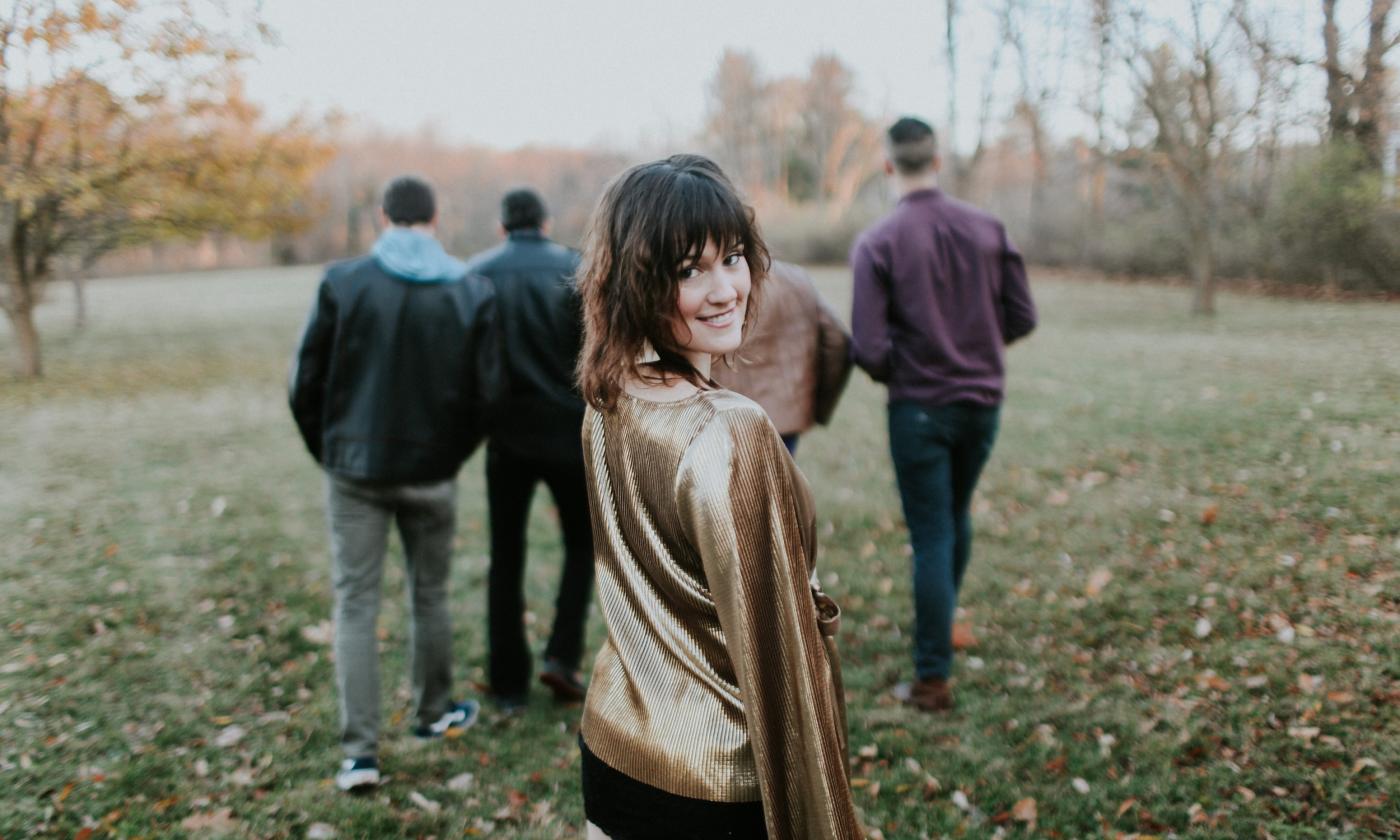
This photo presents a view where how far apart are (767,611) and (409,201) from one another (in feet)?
9.32

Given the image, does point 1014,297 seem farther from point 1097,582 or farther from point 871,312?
point 1097,582

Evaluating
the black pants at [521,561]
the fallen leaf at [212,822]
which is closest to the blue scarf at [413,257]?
the black pants at [521,561]

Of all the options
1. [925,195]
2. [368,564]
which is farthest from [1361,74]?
[368,564]

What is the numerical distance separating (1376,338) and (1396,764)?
1138 cm

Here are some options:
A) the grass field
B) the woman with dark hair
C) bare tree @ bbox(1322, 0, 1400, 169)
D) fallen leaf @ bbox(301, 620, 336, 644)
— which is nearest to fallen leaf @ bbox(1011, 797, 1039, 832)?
the grass field

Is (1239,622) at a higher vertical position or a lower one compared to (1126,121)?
lower

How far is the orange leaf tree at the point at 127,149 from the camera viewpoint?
10664 mm

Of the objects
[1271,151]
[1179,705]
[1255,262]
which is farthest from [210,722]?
[1255,262]

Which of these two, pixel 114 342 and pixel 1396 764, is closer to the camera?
pixel 1396 764

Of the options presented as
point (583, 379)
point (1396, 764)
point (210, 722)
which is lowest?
point (210, 722)

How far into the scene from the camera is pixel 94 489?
24.9ft

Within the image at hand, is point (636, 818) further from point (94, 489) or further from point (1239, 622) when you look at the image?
point (94, 489)

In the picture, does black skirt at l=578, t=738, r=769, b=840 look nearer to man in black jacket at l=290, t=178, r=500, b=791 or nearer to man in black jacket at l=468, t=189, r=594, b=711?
man in black jacket at l=290, t=178, r=500, b=791

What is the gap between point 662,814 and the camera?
1501 millimetres
